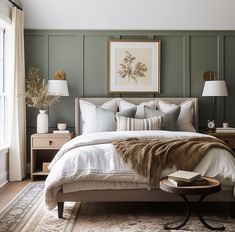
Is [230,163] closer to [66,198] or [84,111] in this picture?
[66,198]

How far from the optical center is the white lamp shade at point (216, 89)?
18.3 feet

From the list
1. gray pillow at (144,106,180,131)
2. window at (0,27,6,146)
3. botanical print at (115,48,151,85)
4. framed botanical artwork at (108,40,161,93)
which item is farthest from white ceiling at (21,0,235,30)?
gray pillow at (144,106,180,131)

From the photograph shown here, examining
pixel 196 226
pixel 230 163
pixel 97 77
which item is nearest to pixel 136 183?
pixel 196 226

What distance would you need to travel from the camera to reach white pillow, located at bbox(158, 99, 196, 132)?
5.61 metres

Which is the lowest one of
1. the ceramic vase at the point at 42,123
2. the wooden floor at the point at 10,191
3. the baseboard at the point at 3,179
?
the wooden floor at the point at 10,191

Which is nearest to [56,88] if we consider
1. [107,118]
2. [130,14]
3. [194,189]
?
[107,118]

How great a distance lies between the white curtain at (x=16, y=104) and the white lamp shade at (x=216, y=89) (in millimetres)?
2802

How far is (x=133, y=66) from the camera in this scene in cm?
600

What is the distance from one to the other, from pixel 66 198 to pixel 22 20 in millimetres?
3135

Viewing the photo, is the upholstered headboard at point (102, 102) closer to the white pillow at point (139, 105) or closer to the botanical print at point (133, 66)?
the white pillow at point (139, 105)

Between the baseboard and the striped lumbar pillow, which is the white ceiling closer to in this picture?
the striped lumbar pillow

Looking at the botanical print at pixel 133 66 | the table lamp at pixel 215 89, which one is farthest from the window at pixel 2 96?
the table lamp at pixel 215 89

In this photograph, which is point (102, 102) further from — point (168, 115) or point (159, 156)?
point (159, 156)

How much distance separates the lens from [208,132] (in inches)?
224
